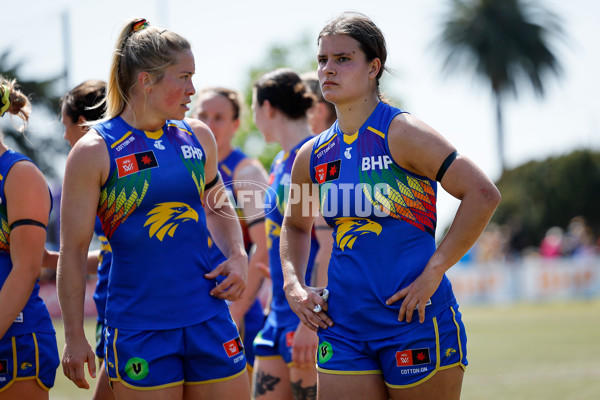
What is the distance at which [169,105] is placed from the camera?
365 cm

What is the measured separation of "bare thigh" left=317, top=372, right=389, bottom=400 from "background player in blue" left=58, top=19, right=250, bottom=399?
0.44m

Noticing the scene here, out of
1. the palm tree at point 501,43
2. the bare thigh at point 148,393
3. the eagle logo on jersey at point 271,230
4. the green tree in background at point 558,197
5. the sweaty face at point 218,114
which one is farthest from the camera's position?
the palm tree at point 501,43

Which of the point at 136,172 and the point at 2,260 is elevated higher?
the point at 136,172

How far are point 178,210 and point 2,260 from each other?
1.08 m

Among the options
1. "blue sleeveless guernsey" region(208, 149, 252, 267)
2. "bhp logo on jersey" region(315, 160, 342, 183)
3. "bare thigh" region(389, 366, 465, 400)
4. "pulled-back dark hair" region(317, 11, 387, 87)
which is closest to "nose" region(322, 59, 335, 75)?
"pulled-back dark hair" region(317, 11, 387, 87)

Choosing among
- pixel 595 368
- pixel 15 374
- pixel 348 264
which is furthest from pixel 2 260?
pixel 595 368

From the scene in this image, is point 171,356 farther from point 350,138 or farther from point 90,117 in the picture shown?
point 90,117

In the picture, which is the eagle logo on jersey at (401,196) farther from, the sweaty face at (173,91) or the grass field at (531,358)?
the grass field at (531,358)

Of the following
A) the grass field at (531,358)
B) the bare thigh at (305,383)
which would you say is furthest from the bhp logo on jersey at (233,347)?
the grass field at (531,358)

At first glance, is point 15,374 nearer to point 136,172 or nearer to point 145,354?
point 145,354

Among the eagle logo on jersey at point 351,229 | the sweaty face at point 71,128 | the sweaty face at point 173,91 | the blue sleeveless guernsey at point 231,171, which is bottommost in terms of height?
the blue sleeveless guernsey at point 231,171

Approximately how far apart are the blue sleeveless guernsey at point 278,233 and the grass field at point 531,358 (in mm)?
3567

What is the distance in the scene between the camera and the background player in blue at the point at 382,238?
341 centimetres

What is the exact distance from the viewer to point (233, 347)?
11.8 ft
